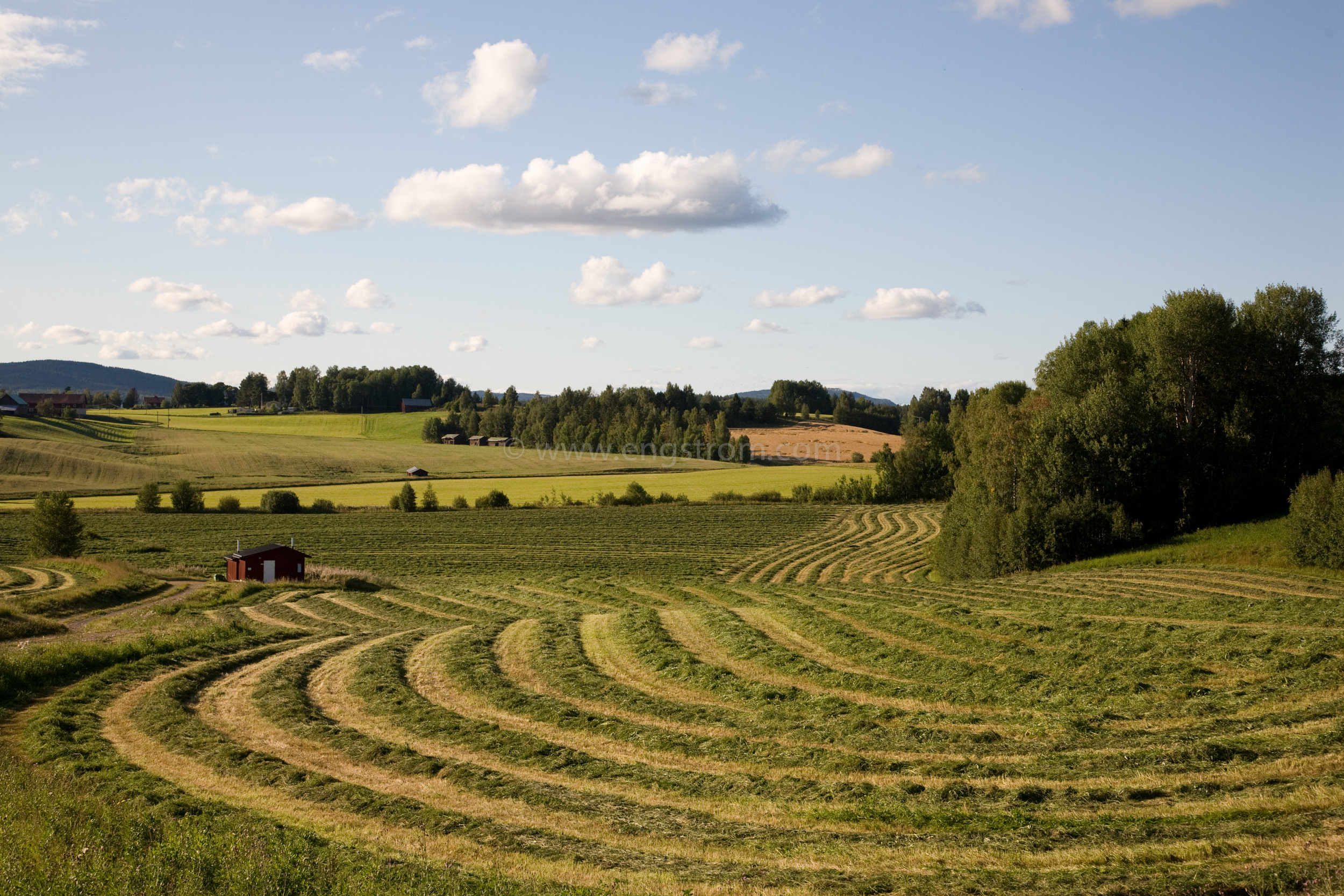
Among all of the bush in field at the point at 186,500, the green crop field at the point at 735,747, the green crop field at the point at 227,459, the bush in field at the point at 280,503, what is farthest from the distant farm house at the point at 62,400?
the green crop field at the point at 735,747

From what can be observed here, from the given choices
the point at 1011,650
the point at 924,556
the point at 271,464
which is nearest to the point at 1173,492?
the point at 924,556

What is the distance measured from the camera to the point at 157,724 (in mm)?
19016

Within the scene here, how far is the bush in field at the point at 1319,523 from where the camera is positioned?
35.5 meters

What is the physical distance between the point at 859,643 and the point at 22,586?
41915 mm

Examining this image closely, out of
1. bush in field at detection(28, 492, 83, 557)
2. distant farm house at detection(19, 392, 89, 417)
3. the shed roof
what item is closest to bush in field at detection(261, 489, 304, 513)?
bush in field at detection(28, 492, 83, 557)

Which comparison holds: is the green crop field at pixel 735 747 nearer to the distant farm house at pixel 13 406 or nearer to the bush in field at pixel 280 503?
the bush in field at pixel 280 503

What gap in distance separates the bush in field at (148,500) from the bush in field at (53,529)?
25.8m

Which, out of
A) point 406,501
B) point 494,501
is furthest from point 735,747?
point 494,501

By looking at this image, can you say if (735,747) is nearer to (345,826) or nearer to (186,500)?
(345,826)

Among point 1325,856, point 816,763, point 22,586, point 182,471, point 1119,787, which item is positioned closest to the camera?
point 1325,856

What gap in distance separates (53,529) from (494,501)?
38550 mm

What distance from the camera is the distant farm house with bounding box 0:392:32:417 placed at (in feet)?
508

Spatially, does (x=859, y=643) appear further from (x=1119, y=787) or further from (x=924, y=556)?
(x=924, y=556)

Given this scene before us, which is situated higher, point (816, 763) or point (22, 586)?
point (816, 763)
